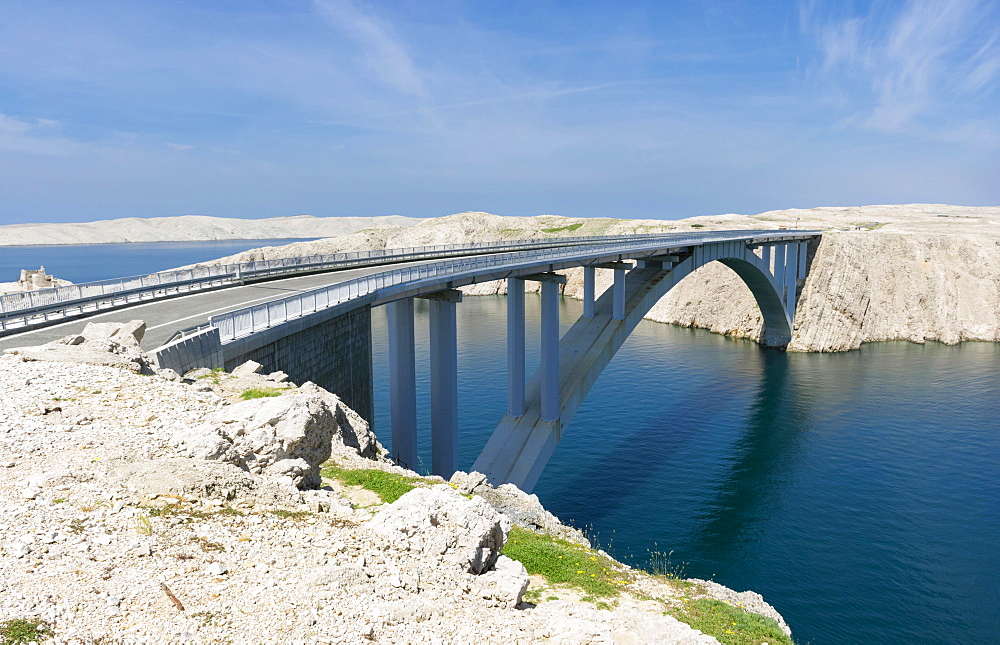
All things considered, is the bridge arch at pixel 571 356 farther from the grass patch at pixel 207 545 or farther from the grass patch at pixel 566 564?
the grass patch at pixel 207 545

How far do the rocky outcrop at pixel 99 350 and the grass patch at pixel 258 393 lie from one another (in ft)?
7.87

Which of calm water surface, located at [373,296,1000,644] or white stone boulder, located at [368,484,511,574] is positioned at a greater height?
white stone boulder, located at [368,484,511,574]

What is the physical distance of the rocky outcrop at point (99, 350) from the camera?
13.9 meters

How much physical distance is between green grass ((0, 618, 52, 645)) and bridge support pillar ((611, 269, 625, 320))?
40.5 meters

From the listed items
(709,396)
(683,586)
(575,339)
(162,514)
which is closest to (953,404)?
(709,396)

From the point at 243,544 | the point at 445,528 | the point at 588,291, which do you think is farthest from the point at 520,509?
the point at 588,291

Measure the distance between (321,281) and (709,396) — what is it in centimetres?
3423

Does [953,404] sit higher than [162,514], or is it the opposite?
[162,514]

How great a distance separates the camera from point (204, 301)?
1009 inches

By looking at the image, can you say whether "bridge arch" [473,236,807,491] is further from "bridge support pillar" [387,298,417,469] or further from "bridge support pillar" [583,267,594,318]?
"bridge support pillar" [387,298,417,469]

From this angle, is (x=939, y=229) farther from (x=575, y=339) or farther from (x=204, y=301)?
(x=204, y=301)

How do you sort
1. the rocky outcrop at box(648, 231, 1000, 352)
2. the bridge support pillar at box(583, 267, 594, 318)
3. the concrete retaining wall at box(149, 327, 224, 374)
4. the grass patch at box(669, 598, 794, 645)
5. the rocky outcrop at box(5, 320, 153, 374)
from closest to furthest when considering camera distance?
the grass patch at box(669, 598, 794, 645) < the rocky outcrop at box(5, 320, 153, 374) < the concrete retaining wall at box(149, 327, 224, 374) < the bridge support pillar at box(583, 267, 594, 318) < the rocky outcrop at box(648, 231, 1000, 352)

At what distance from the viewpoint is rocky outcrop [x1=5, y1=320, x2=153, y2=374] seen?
13.9 m

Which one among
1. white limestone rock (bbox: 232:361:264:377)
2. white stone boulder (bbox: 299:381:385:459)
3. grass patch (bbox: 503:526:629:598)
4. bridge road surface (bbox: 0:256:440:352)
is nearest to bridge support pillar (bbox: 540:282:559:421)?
bridge road surface (bbox: 0:256:440:352)
